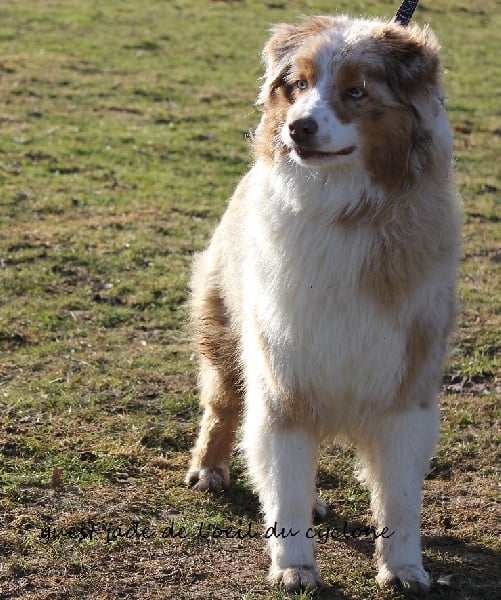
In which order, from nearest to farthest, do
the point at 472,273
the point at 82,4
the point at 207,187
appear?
the point at 472,273, the point at 207,187, the point at 82,4

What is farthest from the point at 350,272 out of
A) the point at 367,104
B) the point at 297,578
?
the point at 297,578

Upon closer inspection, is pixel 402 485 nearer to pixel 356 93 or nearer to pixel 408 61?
pixel 356 93

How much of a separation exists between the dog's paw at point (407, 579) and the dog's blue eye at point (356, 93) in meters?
1.87

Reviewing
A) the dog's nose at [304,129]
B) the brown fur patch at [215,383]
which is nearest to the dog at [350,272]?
the dog's nose at [304,129]

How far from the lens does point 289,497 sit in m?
4.04

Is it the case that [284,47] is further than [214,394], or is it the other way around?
[214,394]

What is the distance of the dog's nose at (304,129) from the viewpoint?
12.0ft

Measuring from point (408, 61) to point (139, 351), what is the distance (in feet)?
10.7

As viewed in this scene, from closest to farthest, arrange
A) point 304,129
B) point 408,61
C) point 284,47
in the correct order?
point 304,129, point 408,61, point 284,47

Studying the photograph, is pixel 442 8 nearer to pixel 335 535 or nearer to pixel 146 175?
pixel 146 175

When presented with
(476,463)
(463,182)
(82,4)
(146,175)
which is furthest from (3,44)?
(476,463)

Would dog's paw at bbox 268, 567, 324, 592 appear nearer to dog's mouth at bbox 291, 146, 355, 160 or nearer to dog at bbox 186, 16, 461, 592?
dog at bbox 186, 16, 461, 592

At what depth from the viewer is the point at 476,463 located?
5.28 m

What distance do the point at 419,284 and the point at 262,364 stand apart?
715mm
